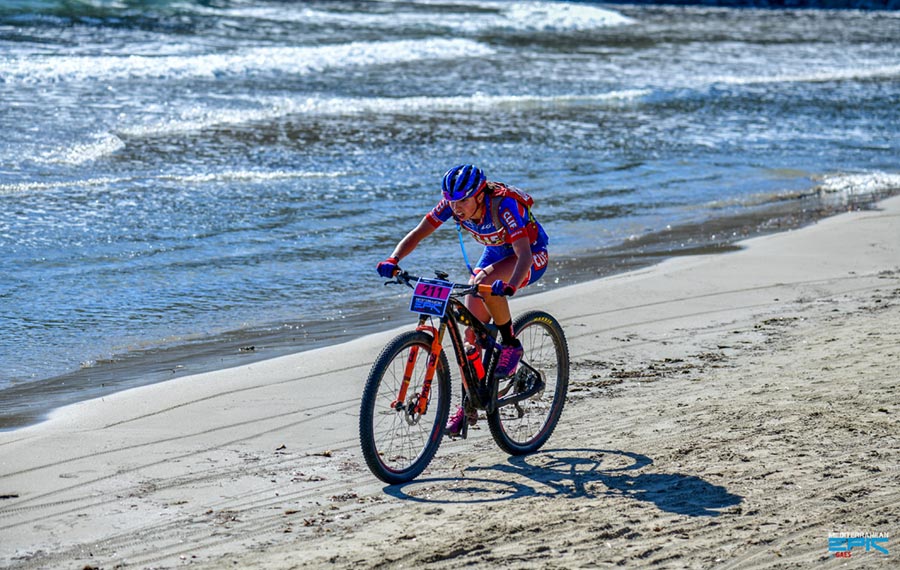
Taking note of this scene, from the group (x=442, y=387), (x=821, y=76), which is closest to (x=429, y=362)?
(x=442, y=387)

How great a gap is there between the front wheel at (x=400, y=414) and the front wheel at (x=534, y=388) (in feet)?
1.26

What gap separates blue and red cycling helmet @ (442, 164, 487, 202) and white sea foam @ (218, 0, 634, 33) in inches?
1398

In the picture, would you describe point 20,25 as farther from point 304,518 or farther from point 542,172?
point 304,518

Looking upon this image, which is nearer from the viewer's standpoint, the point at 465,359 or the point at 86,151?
the point at 465,359

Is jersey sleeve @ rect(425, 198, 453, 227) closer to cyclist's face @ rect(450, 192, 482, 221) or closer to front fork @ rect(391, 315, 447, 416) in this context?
cyclist's face @ rect(450, 192, 482, 221)

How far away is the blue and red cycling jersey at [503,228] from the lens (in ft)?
18.6

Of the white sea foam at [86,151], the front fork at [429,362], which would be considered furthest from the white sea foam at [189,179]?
the front fork at [429,362]

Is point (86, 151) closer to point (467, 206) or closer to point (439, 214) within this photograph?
point (439, 214)

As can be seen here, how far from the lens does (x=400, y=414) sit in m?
5.63

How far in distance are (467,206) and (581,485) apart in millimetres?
1546

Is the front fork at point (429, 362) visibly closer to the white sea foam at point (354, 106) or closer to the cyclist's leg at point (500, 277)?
the cyclist's leg at point (500, 277)

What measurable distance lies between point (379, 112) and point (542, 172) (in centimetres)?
700

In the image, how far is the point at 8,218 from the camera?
12195mm

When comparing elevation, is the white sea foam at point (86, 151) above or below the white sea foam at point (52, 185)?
above
